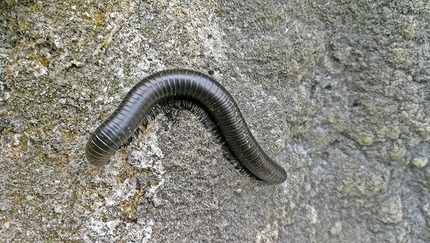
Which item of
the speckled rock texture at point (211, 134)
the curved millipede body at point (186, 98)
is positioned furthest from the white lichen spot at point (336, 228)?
the curved millipede body at point (186, 98)

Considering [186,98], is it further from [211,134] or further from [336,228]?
[336,228]

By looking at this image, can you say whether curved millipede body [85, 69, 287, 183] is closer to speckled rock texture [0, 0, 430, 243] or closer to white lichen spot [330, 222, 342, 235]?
speckled rock texture [0, 0, 430, 243]

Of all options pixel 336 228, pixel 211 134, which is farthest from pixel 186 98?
pixel 336 228

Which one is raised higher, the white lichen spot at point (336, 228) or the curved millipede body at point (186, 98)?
the curved millipede body at point (186, 98)

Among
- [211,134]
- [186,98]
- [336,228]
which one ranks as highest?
[186,98]

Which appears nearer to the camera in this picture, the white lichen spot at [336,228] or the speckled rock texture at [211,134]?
the speckled rock texture at [211,134]

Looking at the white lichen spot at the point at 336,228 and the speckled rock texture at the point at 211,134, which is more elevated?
the speckled rock texture at the point at 211,134

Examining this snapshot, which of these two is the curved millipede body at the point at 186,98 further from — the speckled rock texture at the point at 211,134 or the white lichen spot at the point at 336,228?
the white lichen spot at the point at 336,228
